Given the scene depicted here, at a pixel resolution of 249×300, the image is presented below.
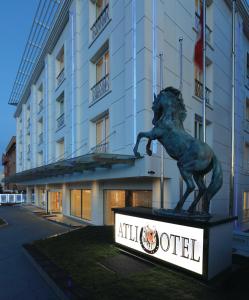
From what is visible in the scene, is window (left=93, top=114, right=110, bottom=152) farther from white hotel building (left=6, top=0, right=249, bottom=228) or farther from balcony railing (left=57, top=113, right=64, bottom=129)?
balcony railing (left=57, top=113, right=64, bottom=129)

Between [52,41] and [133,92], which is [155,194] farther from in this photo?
[52,41]

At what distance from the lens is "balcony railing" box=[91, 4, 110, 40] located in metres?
12.0

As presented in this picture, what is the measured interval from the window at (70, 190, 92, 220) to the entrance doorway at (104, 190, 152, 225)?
1.99m

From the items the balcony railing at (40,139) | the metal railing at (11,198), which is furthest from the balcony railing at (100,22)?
the metal railing at (11,198)

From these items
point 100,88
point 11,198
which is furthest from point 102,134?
point 11,198

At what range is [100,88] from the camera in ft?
41.2

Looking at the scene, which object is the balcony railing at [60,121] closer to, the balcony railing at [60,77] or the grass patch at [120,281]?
the balcony railing at [60,77]

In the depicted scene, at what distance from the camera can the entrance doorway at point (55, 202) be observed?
20.4 meters

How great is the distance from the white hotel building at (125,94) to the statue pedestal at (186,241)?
127 inches

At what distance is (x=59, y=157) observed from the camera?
18297mm

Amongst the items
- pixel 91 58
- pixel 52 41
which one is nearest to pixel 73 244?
pixel 91 58

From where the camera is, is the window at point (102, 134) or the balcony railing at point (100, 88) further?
the window at point (102, 134)

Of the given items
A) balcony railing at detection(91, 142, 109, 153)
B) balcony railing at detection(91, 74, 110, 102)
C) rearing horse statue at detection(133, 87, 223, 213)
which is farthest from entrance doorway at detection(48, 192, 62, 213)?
rearing horse statue at detection(133, 87, 223, 213)

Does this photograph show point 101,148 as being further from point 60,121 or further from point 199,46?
point 60,121
